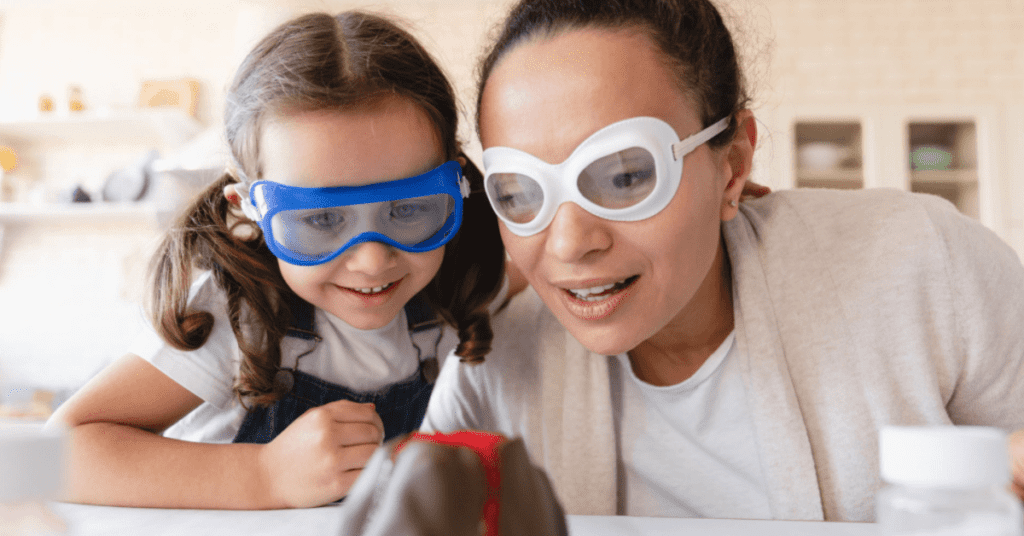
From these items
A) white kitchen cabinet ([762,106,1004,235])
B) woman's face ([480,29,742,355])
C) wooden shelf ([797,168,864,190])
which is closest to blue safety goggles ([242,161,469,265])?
woman's face ([480,29,742,355])

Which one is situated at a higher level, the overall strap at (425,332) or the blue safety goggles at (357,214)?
the blue safety goggles at (357,214)

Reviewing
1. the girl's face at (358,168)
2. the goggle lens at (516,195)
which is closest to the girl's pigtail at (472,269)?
the girl's face at (358,168)

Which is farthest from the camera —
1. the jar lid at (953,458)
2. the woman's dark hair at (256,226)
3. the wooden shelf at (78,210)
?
the wooden shelf at (78,210)

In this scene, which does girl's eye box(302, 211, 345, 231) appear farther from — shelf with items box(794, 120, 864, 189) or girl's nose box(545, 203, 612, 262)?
shelf with items box(794, 120, 864, 189)

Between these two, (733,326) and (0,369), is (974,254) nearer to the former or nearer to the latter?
(733,326)

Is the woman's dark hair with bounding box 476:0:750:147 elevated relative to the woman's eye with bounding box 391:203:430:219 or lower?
elevated

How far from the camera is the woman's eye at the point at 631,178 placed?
0.89 m

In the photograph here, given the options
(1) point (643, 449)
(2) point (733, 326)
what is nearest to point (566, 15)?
(2) point (733, 326)

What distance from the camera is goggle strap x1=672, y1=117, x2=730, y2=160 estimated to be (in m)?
0.92

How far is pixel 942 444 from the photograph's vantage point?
382 millimetres

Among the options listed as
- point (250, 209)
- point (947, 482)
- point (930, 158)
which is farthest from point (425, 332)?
point (930, 158)

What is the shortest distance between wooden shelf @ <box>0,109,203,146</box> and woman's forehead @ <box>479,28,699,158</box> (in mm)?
3540

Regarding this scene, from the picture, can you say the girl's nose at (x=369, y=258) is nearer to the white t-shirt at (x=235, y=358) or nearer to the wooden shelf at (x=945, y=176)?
the white t-shirt at (x=235, y=358)

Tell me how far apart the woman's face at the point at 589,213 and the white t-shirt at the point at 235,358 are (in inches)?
15.1
